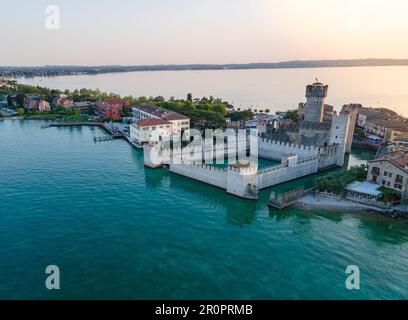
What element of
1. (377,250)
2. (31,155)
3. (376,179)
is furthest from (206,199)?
(31,155)

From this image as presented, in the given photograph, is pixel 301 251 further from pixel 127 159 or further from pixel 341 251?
pixel 127 159

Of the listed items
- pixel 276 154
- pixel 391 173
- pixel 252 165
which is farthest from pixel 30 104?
pixel 391 173

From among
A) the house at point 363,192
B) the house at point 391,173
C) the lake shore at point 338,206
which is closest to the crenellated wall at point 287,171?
the lake shore at point 338,206

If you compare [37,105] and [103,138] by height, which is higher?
[37,105]

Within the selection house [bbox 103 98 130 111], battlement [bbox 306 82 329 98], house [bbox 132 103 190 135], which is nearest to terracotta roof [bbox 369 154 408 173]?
battlement [bbox 306 82 329 98]

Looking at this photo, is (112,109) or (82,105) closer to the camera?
(112,109)

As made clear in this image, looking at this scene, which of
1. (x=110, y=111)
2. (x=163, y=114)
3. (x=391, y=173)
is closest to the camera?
(x=391, y=173)

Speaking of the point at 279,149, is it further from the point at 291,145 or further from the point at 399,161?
the point at 399,161
